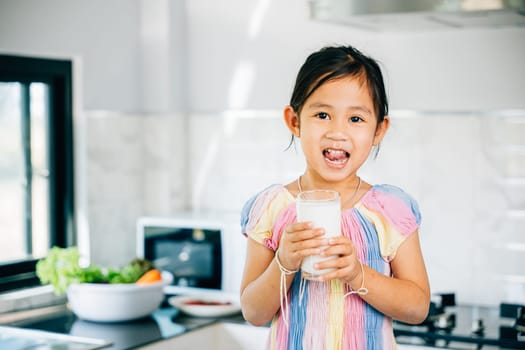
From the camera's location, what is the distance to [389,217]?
1675 mm

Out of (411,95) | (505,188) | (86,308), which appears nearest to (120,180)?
(86,308)

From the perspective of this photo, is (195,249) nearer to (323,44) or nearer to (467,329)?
(323,44)

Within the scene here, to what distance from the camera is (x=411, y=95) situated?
3424 millimetres

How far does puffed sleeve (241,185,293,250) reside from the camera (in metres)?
1.70

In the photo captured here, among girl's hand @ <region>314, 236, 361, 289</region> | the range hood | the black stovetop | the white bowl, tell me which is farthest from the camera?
the white bowl

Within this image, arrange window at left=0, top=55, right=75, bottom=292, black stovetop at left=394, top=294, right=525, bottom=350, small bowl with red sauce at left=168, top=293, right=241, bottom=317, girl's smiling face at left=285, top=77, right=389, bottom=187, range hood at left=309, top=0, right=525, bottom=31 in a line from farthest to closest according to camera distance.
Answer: window at left=0, top=55, right=75, bottom=292, small bowl with red sauce at left=168, top=293, right=241, bottom=317, black stovetop at left=394, top=294, right=525, bottom=350, range hood at left=309, top=0, right=525, bottom=31, girl's smiling face at left=285, top=77, right=389, bottom=187

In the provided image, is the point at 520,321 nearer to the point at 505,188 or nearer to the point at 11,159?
the point at 505,188

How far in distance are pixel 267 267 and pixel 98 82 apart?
219 cm

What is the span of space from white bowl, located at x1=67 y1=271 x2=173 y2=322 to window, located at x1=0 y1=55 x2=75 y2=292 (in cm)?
42

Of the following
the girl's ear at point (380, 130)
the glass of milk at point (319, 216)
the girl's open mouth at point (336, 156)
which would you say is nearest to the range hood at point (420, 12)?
the girl's ear at point (380, 130)

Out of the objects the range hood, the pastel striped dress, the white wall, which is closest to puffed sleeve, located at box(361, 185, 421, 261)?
the pastel striped dress

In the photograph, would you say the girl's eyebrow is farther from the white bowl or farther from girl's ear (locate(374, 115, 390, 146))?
the white bowl

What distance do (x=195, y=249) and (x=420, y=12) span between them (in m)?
1.41

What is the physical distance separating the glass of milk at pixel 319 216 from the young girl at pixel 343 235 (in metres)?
0.07
